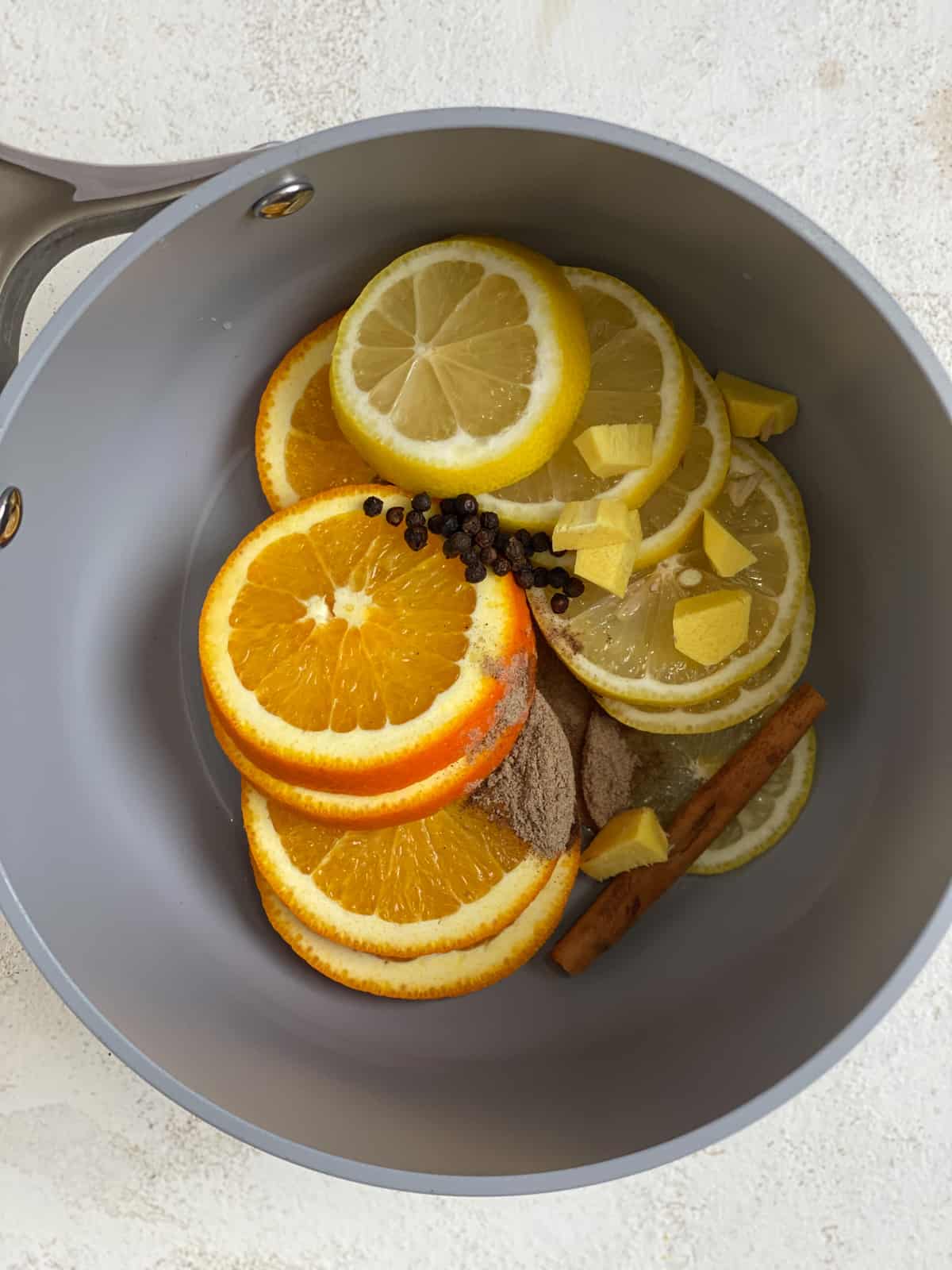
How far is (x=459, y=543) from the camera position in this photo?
118cm

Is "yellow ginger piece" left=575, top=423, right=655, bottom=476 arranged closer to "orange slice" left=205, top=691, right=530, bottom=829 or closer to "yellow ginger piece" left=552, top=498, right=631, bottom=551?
"yellow ginger piece" left=552, top=498, right=631, bottom=551

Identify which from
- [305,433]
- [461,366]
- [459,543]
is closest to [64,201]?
[305,433]

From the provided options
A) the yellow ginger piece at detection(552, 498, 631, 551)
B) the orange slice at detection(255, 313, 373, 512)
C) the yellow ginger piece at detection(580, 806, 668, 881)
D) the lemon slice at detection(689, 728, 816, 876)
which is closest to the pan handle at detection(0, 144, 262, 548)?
the orange slice at detection(255, 313, 373, 512)

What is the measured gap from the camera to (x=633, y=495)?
1.18 meters

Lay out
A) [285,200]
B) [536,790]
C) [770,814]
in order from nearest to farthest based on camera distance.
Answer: [285,200]
[536,790]
[770,814]

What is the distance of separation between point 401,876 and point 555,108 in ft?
3.16

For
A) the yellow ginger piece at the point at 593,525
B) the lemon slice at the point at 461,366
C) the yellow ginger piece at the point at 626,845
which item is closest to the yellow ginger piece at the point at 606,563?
the yellow ginger piece at the point at 593,525

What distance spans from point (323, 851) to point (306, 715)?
0.65ft

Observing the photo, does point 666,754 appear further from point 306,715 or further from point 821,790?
point 306,715

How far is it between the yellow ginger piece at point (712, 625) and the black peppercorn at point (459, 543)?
10.4 inches

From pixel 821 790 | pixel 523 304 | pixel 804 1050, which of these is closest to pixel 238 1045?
pixel 804 1050

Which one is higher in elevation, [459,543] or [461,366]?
[461,366]

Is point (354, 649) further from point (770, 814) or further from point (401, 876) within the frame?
point (770, 814)

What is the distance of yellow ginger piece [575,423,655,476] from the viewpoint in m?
1.16
